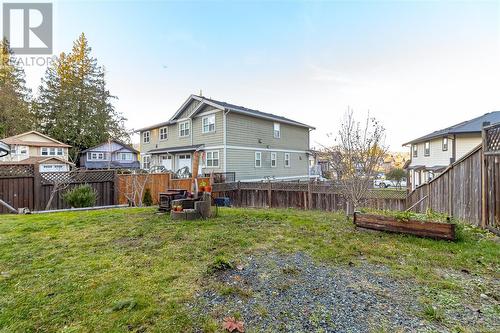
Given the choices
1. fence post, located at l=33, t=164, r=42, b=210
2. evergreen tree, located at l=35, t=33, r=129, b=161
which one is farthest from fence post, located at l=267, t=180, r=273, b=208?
evergreen tree, located at l=35, t=33, r=129, b=161

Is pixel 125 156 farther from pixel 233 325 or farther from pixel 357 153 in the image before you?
pixel 233 325

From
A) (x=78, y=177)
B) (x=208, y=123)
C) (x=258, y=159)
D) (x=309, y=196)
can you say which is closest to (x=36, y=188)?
(x=78, y=177)

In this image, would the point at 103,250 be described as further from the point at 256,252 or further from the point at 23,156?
the point at 23,156

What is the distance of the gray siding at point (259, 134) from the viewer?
1794cm

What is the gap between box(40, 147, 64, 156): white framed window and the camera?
28547 mm

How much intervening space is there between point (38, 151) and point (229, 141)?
24.5 meters

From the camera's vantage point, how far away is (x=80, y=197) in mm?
9062

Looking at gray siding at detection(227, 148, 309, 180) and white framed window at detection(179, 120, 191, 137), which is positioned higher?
white framed window at detection(179, 120, 191, 137)

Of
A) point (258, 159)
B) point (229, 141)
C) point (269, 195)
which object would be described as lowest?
point (269, 195)

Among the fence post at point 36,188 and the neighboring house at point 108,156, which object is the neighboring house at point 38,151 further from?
the fence post at point 36,188

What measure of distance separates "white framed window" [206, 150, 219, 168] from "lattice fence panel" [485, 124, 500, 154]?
1458 cm

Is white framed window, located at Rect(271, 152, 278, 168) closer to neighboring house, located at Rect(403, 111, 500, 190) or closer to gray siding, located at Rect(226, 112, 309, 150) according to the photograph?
gray siding, located at Rect(226, 112, 309, 150)

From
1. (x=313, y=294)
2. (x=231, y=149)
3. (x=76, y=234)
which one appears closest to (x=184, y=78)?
(x=231, y=149)

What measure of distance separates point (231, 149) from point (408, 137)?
18321 mm
